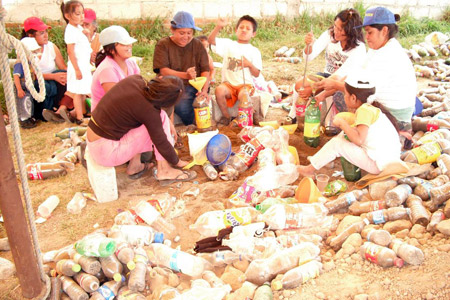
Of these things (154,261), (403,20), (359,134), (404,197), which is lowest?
(154,261)

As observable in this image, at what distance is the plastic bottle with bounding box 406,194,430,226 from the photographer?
2793 millimetres

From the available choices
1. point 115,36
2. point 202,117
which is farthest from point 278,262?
point 115,36

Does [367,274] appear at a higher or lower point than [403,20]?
lower

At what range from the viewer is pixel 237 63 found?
5.23m

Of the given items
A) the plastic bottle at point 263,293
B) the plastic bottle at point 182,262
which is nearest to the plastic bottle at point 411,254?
the plastic bottle at point 263,293

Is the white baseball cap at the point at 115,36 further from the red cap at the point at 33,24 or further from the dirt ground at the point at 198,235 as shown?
the red cap at the point at 33,24

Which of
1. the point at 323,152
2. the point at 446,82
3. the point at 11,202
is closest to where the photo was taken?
the point at 11,202

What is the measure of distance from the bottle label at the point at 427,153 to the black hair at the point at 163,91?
7.51 ft

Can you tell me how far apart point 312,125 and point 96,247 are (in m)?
2.72

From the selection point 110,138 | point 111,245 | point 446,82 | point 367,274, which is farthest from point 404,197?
point 446,82

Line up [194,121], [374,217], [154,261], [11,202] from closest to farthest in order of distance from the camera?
[11,202]
[154,261]
[374,217]
[194,121]

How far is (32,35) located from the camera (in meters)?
5.61

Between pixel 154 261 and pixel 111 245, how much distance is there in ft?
1.22

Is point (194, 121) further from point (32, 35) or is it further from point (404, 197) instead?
point (404, 197)
